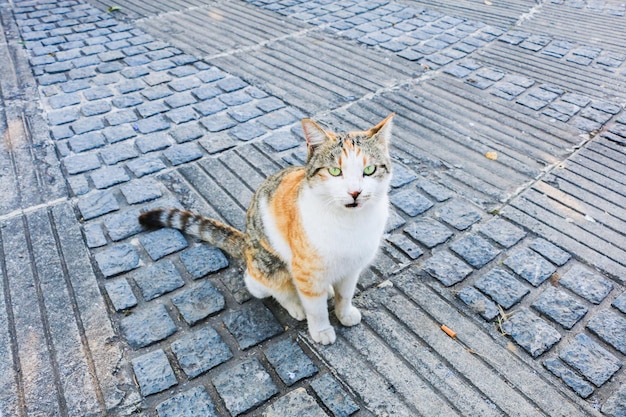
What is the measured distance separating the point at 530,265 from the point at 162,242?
2821 millimetres

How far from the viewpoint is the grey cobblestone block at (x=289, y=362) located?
8.66ft

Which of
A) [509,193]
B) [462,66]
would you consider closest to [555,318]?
[509,193]

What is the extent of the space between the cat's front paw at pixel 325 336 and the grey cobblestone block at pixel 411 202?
4.72 ft

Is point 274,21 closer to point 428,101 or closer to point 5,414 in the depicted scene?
point 428,101

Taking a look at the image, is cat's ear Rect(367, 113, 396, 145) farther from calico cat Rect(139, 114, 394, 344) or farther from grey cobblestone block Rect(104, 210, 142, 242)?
grey cobblestone block Rect(104, 210, 142, 242)

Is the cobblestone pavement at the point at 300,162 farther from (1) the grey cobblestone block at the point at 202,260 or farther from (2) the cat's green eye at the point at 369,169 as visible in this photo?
(2) the cat's green eye at the point at 369,169

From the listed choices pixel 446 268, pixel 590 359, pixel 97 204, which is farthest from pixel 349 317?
pixel 97 204

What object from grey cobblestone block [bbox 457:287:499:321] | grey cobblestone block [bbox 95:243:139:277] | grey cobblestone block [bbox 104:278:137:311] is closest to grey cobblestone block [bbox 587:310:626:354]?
grey cobblestone block [bbox 457:287:499:321]

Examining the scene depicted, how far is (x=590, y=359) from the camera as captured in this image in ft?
9.06

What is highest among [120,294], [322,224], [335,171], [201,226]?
[335,171]

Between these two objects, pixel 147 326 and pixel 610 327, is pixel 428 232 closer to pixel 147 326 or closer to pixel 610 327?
pixel 610 327

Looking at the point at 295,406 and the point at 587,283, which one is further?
the point at 587,283

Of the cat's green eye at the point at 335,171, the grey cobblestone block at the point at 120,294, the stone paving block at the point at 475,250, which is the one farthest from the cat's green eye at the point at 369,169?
the grey cobblestone block at the point at 120,294

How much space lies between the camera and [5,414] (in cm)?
240
